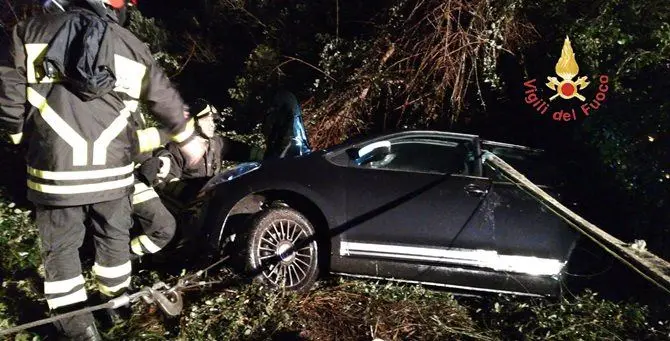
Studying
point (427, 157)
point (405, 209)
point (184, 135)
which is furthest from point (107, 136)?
point (427, 157)

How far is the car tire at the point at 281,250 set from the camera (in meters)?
4.18

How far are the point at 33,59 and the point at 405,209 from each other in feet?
8.47

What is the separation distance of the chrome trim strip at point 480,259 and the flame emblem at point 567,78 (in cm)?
187

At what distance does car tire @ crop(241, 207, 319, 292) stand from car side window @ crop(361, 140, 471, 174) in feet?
2.64

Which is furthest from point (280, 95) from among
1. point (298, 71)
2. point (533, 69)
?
point (533, 69)

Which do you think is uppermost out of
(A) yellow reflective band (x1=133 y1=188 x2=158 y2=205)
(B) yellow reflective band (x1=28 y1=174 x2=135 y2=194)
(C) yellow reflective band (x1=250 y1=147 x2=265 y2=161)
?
(C) yellow reflective band (x1=250 y1=147 x2=265 y2=161)

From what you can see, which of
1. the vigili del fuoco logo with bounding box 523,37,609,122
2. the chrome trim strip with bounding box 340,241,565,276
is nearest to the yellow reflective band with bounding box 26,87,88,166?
the chrome trim strip with bounding box 340,241,565,276

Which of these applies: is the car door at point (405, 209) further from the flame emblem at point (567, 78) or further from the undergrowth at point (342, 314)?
the flame emblem at point (567, 78)

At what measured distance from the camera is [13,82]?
3.03 m

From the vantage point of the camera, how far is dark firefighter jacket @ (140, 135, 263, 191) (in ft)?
13.4

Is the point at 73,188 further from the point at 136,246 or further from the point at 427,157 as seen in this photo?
the point at 427,157

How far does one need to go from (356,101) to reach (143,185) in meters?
3.28

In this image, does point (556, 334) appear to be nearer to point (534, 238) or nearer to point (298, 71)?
point (534, 238)

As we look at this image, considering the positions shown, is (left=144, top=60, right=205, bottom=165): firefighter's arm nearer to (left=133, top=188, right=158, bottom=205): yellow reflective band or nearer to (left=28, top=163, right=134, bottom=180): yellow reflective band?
(left=28, top=163, right=134, bottom=180): yellow reflective band
